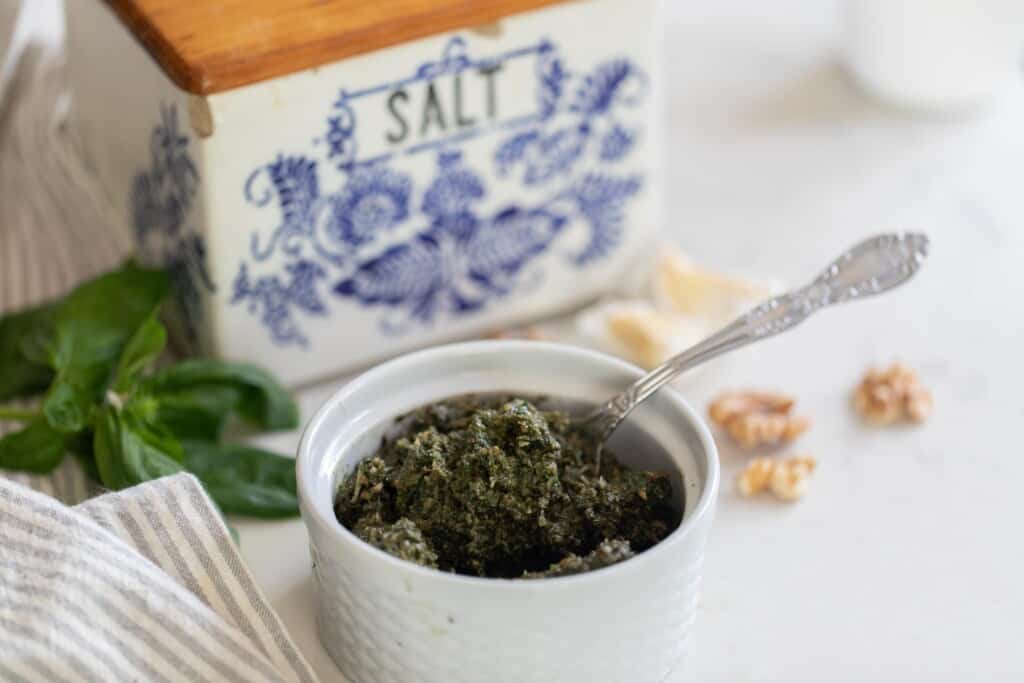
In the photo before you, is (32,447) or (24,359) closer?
(32,447)

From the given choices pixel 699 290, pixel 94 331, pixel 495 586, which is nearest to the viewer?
pixel 495 586

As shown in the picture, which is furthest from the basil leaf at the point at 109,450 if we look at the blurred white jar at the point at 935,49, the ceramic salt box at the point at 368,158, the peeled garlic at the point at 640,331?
the blurred white jar at the point at 935,49

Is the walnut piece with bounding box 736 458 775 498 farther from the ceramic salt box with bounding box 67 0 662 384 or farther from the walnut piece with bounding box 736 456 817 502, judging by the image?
the ceramic salt box with bounding box 67 0 662 384

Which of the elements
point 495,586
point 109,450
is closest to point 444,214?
point 109,450

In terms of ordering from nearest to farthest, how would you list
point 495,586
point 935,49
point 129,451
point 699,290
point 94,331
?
point 495,586 < point 129,451 < point 94,331 < point 699,290 < point 935,49

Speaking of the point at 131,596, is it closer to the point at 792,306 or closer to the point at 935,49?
the point at 792,306

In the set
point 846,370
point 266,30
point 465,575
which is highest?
point 266,30

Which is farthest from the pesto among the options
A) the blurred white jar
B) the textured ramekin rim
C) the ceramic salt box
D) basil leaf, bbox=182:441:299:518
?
the blurred white jar
